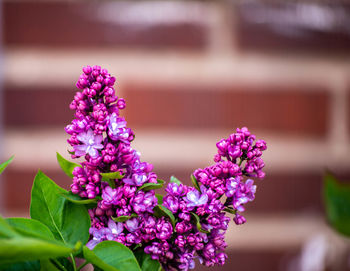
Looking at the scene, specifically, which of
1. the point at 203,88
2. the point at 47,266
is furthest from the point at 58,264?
the point at 203,88

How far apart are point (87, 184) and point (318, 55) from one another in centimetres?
58

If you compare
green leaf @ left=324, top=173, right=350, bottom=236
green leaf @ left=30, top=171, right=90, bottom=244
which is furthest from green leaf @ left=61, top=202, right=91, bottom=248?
green leaf @ left=324, top=173, right=350, bottom=236

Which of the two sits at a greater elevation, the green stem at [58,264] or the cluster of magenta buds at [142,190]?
the cluster of magenta buds at [142,190]

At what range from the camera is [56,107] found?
0.64m

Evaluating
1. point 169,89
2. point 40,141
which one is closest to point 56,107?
point 40,141

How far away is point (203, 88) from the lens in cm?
66

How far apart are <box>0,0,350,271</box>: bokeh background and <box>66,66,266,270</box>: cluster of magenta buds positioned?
46 cm

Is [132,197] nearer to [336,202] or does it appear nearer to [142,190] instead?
[142,190]

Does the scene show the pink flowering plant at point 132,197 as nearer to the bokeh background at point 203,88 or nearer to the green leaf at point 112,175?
the green leaf at point 112,175

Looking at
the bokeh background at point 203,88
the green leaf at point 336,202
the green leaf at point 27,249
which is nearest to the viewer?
the green leaf at point 27,249

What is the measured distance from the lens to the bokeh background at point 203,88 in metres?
0.64

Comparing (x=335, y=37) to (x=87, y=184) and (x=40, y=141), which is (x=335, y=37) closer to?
(x=40, y=141)

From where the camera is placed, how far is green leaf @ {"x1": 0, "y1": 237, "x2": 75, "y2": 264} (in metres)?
0.14

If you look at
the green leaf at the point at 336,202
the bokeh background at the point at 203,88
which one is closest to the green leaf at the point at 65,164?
the green leaf at the point at 336,202
